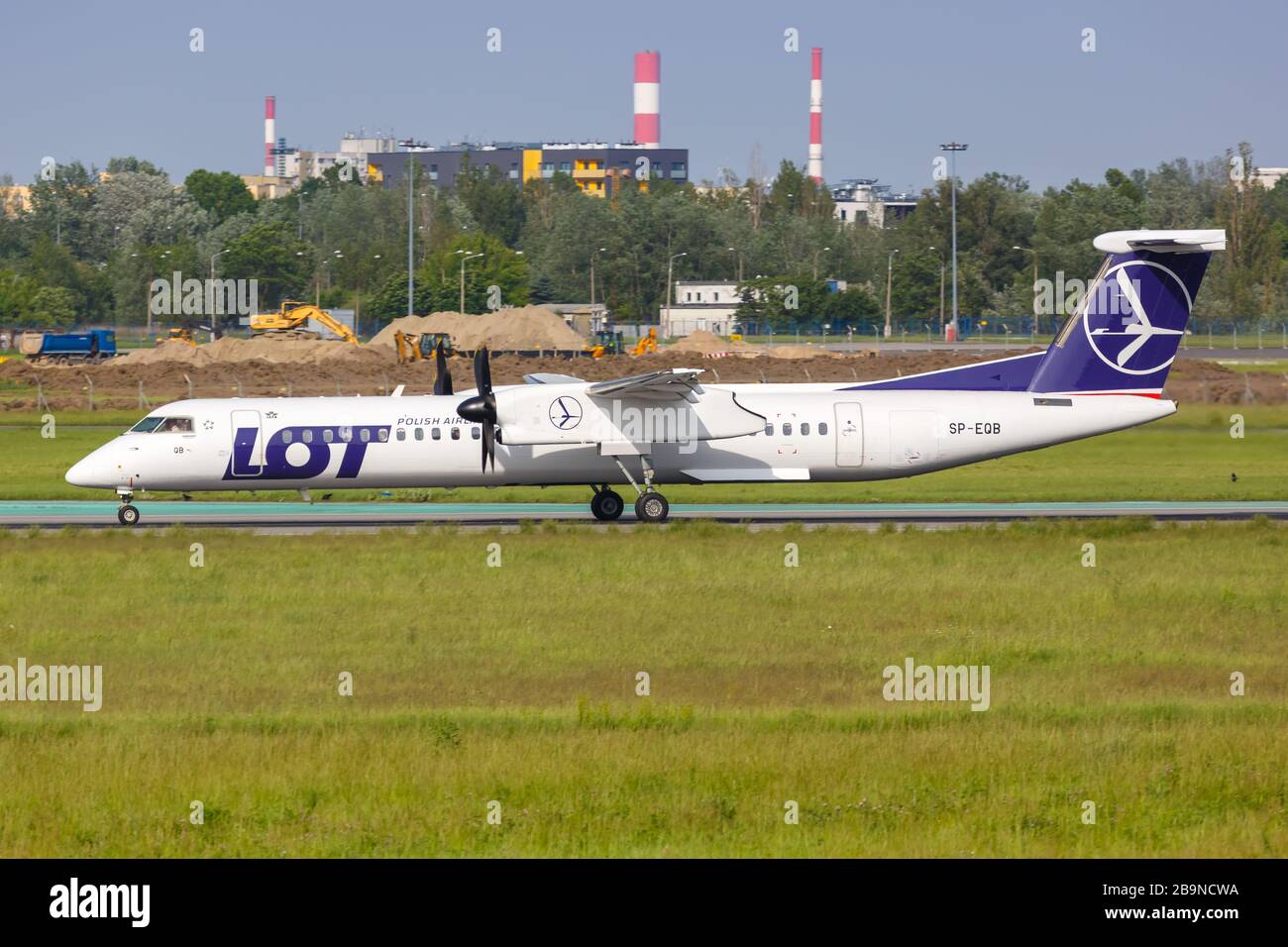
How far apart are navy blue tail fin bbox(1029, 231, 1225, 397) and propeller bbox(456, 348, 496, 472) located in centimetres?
1241

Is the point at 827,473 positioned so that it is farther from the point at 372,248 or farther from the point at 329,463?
the point at 372,248

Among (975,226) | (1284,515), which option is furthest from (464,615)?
(975,226)

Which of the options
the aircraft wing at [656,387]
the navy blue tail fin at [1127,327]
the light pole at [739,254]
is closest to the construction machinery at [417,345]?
the aircraft wing at [656,387]

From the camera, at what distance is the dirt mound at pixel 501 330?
93062 millimetres

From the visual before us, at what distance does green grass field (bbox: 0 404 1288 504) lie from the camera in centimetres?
4047

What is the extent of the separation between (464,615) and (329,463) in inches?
448

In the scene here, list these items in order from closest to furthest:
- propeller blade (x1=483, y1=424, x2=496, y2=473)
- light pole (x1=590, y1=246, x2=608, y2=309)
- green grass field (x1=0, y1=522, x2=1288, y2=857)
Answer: green grass field (x1=0, y1=522, x2=1288, y2=857), propeller blade (x1=483, y1=424, x2=496, y2=473), light pole (x1=590, y1=246, x2=608, y2=309)

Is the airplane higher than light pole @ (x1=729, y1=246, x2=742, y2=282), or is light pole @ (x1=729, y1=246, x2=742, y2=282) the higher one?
light pole @ (x1=729, y1=246, x2=742, y2=282)

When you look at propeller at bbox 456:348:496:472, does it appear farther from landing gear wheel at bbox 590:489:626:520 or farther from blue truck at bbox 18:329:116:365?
blue truck at bbox 18:329:116:365

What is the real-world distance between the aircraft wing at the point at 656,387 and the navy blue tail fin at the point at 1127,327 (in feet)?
26.6

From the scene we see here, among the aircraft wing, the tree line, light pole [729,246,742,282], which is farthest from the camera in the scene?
light pole [729,246,742,282]

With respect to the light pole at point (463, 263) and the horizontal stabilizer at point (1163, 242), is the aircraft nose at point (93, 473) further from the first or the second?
the light pole at point (463, 263)

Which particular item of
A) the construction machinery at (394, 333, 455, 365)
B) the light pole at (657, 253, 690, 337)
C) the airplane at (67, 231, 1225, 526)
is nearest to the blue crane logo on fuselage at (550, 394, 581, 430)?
the airplane at (67, 231, 1225, 526)
